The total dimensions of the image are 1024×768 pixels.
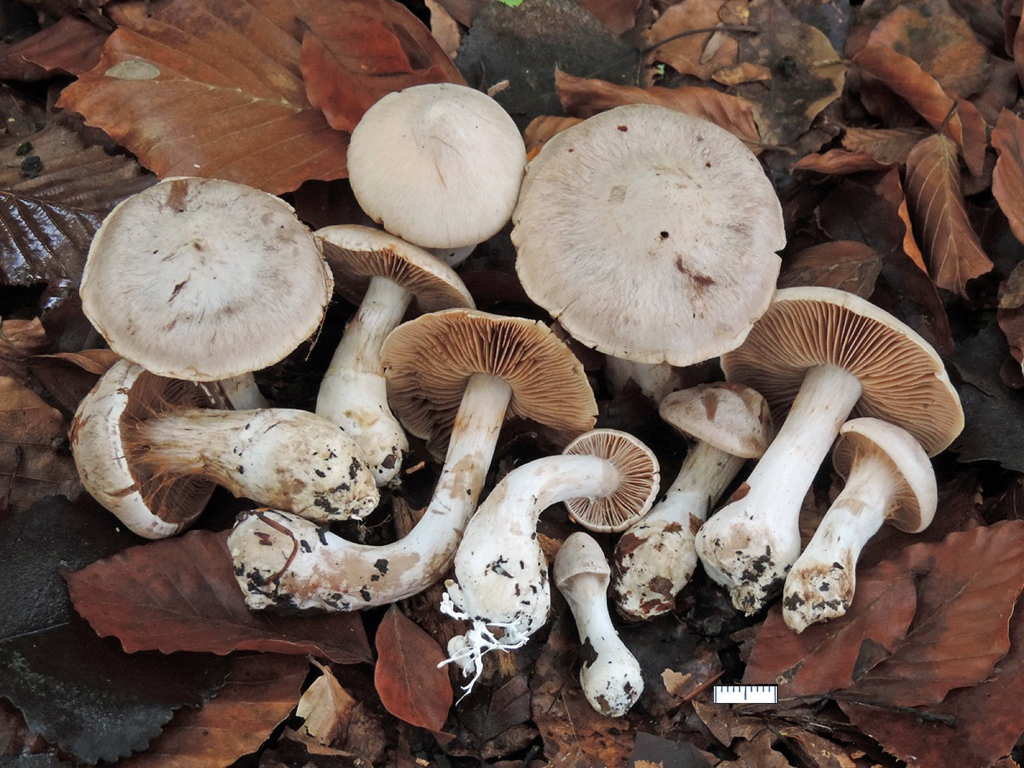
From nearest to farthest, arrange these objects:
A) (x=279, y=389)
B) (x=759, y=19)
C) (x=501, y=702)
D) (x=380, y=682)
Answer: (x=380, y=682) → (x=501, y=702) → (x=279, y=389) → (x=759, y=19)

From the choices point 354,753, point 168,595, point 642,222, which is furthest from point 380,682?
point 642,222

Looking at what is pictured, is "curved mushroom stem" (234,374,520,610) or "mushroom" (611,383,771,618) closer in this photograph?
"curved mushroom stem" (234,374,520,610)

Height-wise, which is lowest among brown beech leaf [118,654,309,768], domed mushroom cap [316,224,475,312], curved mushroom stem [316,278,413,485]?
brown beech leaf [118,654,309,768]

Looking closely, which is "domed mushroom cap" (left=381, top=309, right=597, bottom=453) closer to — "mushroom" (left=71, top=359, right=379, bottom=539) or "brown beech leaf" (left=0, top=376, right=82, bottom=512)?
"mushroom" (left=71, top=359, right=379, bottom=539)

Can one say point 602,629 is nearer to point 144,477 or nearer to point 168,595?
point 168,595

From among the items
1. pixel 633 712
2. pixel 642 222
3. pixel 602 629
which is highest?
pixel 642 222

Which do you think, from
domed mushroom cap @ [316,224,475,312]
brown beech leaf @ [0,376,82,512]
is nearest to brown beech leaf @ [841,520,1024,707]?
domed mushroom cap @ [316,224,475,312]
